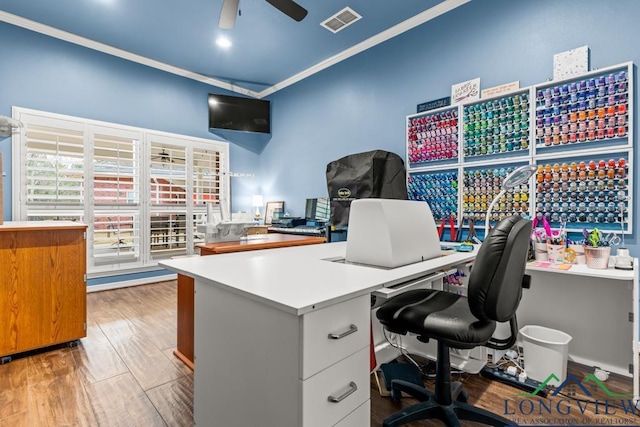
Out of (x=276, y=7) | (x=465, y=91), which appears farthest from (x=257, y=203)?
(x=465, y=91)

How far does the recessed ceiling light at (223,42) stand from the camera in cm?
370

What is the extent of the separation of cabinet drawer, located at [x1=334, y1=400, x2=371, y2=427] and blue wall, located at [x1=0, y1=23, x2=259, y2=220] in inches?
160

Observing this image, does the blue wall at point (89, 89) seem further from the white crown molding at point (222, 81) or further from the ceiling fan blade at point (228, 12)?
the ceiling fan blade at point (228, 12)

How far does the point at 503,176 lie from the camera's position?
2.55 metres

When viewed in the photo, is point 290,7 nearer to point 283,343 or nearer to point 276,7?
point 276,7

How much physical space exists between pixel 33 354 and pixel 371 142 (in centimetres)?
352

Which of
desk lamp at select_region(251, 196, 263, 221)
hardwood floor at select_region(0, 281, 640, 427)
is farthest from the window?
hardwood floor at select_region(0, 281, 640, 427)

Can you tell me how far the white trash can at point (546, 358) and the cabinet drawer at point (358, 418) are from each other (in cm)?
136

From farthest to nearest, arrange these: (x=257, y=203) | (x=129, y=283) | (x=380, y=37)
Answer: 1. (x=257, y=203)
2. (x=129, y=283)
3. (x=380, y=37)

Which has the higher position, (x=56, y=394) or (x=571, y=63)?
(x=571, y=63)

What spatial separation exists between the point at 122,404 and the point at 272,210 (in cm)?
359

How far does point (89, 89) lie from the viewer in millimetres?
3766

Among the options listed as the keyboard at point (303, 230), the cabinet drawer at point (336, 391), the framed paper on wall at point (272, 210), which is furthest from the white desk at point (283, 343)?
the framed paper on wall at point (272, 210)

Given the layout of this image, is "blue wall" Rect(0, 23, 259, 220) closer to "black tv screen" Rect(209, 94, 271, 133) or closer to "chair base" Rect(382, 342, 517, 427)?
"black tv screen" Rect(209, 94, 271, 133)
